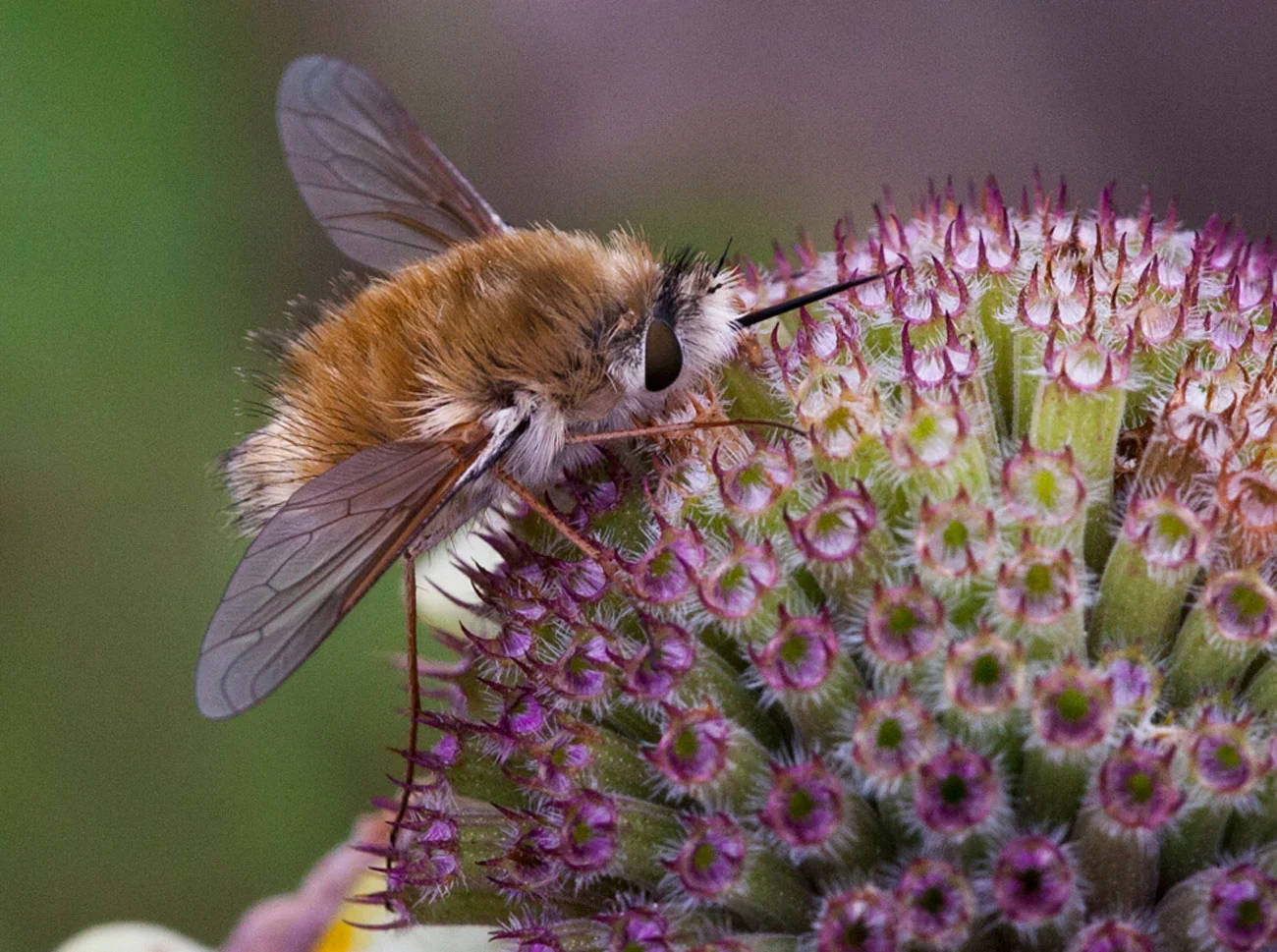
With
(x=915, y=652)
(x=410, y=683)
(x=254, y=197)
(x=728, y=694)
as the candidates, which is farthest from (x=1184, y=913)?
(x=254, y=197)

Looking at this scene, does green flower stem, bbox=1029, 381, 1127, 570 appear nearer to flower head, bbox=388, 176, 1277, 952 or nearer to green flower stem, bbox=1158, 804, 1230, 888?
flower head, bbox=388, 176, 1277, 952

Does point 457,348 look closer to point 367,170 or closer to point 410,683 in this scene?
point 410,683

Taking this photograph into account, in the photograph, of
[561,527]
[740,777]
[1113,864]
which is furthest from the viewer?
[561,527]

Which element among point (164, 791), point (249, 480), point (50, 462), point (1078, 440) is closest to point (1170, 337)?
point (1078, 440)

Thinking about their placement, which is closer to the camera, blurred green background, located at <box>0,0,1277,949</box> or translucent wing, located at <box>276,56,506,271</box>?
translucent wing, located at <box>276,56,506,271</box>

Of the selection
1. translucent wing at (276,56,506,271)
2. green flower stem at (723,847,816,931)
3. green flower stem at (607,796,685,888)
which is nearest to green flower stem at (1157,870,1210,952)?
green flower stem at (723,847,816,931)

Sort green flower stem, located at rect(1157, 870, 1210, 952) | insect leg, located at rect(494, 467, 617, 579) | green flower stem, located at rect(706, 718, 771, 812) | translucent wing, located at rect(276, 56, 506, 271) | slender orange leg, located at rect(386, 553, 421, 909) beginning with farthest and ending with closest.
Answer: translucent wing, located at rect(276, 56, 506, 271) < slender orange leg, located at rect(386, 553, 421, 909) < insect leg, located at rect(494, 467, 617, 579) < green flower stem, located at rect(706, 718, 771, 812) < green flower stem, located at rect(1157, 870, 1210, 952)

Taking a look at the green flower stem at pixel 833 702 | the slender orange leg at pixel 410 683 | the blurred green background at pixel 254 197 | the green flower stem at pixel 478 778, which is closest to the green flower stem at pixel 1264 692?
the green flower stem at pixel 833 702
